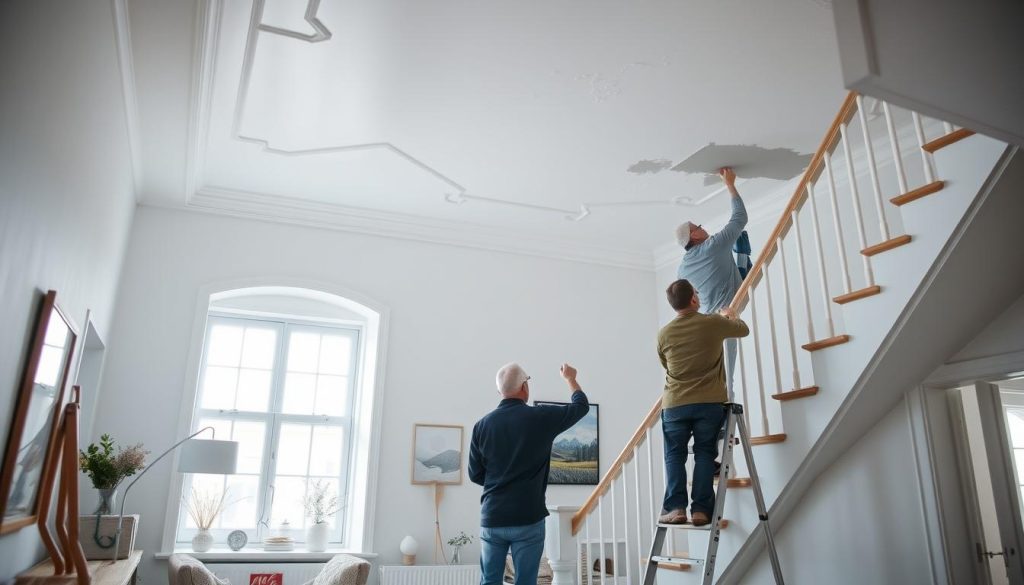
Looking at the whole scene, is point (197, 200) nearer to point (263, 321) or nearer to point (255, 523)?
point (263, 321)

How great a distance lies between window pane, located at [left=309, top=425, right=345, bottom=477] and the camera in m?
6.15

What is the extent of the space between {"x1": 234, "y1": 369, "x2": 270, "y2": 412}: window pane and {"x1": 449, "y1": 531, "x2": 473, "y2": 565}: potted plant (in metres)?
1.97

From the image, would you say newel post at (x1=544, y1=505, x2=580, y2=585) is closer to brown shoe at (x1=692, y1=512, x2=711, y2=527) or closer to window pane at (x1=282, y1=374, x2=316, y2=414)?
brown shoe at (x1=692, y1=512, x2=711, y2=527)

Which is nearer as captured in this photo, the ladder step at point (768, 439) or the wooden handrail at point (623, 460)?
the ladder step at point (768, 439)

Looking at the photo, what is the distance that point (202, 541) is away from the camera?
545cm

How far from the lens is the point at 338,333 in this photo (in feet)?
21.5

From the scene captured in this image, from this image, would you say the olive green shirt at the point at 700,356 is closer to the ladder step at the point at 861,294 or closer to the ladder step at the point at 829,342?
the ladder step at the point at 829,342

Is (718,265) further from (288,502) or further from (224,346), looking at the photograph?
(224,346)

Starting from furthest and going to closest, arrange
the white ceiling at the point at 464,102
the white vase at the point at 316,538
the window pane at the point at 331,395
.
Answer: the window pane at the point at 331,395
the white vase at the point at 316,538
the white ceiling at the point at 464,102

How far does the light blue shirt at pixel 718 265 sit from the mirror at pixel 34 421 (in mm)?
3321

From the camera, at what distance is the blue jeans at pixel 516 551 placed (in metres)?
3.21

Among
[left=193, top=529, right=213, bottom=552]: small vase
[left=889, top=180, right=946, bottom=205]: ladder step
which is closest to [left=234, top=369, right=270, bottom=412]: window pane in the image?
[left=193, top=529, right=213, bottom=552]: small vase

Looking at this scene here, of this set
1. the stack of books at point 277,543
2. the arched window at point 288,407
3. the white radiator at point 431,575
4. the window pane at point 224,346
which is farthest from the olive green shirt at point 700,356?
the window pane at point 224,346

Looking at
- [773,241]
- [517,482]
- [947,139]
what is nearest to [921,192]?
[947,139]
